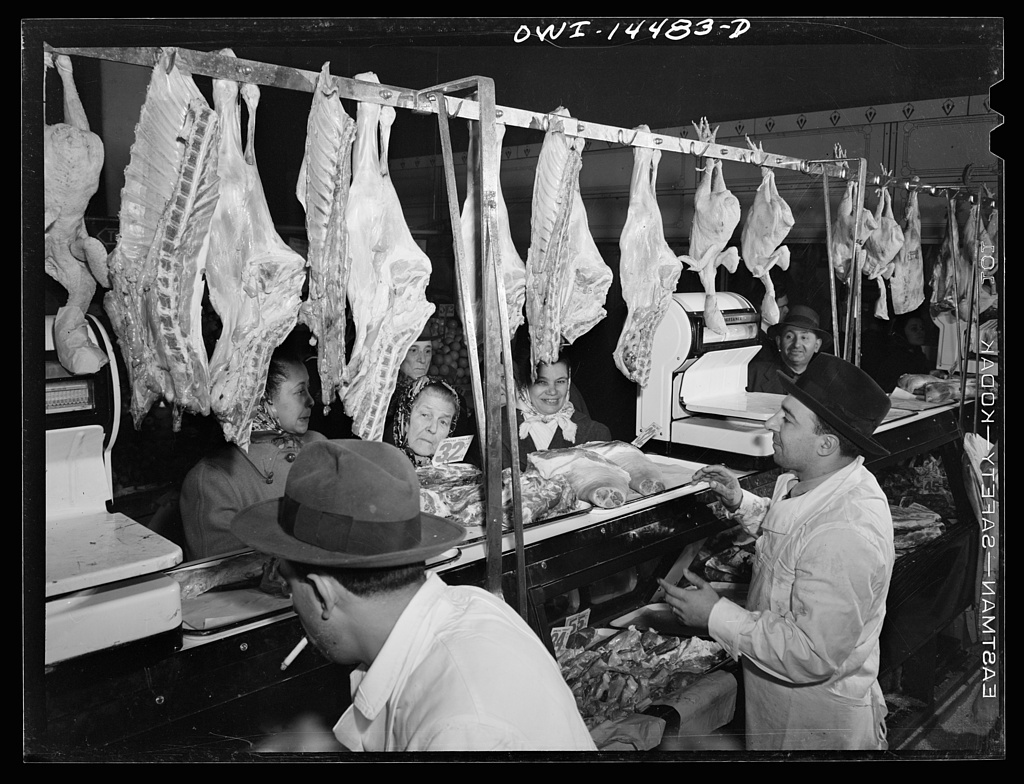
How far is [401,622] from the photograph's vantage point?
2.09 meters

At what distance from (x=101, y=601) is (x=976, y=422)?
271cm

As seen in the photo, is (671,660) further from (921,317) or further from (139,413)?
(139,413)

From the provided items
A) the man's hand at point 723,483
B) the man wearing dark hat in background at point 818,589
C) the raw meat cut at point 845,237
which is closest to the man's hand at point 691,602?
the man wearing dark hat in background at point 818,589

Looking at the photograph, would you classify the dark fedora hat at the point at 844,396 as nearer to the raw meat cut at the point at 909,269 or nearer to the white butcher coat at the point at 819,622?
the white butcher coat at the point at 819,622

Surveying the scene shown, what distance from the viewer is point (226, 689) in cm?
258

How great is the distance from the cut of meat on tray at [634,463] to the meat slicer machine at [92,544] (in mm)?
1535

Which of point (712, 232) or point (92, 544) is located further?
point (712, 232)

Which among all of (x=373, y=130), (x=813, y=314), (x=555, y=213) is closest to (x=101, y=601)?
(x=373, y=130)

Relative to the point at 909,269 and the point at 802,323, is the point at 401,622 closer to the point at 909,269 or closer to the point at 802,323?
the point at 802,323

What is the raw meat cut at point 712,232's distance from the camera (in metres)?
3.49

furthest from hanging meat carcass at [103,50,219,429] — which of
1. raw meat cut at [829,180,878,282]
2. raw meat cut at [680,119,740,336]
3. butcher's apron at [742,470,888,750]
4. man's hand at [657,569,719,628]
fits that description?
raw meat cut at [829,180,878,282]

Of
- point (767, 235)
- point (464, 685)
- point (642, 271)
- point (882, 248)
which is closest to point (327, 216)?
point (642, 271)

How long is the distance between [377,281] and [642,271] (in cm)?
103

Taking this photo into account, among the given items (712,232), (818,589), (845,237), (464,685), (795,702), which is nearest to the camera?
(464,685)
